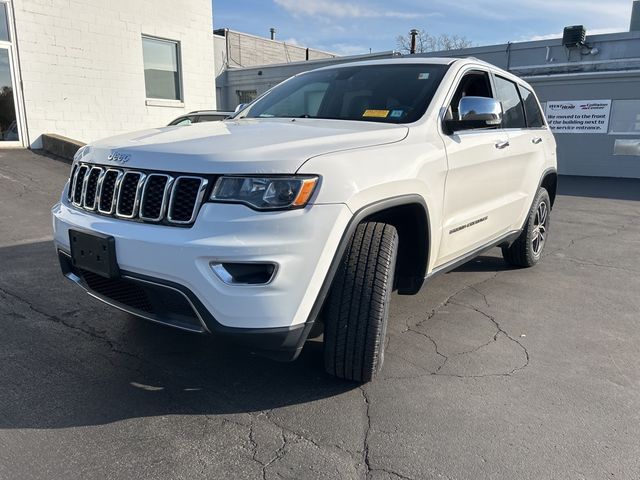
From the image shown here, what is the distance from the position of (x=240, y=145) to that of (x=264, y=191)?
309 millimetres

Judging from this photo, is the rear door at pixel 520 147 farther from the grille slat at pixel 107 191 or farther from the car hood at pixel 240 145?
the grille slat at pixel 107 191

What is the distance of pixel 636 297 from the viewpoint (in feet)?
14.9

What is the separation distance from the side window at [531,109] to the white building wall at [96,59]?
10690 millimetres

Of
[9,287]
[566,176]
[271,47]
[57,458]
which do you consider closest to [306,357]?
[57,458]

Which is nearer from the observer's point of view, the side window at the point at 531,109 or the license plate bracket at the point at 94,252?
the license plate bracket at the point at 94,252

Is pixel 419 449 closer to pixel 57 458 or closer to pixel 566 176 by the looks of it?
pixel 57 458

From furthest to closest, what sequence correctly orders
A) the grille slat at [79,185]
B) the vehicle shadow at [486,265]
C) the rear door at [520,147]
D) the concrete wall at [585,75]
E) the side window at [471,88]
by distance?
the concrete wall at [585,75] → the vehicle shadow at [486,265] → the rear door at [520,147] → the side window at [471,88] → the grille slat at [79,185]

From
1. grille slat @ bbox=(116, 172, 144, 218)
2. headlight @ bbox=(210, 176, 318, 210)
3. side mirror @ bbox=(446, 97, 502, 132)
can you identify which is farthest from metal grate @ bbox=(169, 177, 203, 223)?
side mirror @ bbox=(446, 97, 502, 132)

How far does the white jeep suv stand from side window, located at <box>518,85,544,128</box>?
1.64 meters

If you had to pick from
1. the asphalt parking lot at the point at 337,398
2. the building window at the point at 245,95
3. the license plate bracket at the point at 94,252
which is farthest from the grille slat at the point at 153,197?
the building window at the point at 245,95

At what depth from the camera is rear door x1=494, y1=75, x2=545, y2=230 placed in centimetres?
441

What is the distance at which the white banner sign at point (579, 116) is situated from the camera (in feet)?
48.3

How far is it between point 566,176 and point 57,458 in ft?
52.8

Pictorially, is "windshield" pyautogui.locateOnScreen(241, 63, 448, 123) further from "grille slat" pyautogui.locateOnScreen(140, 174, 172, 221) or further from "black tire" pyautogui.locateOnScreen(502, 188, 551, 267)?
"black tire" pyautogui.locateOnScreen(502, 188, 551, 267)
